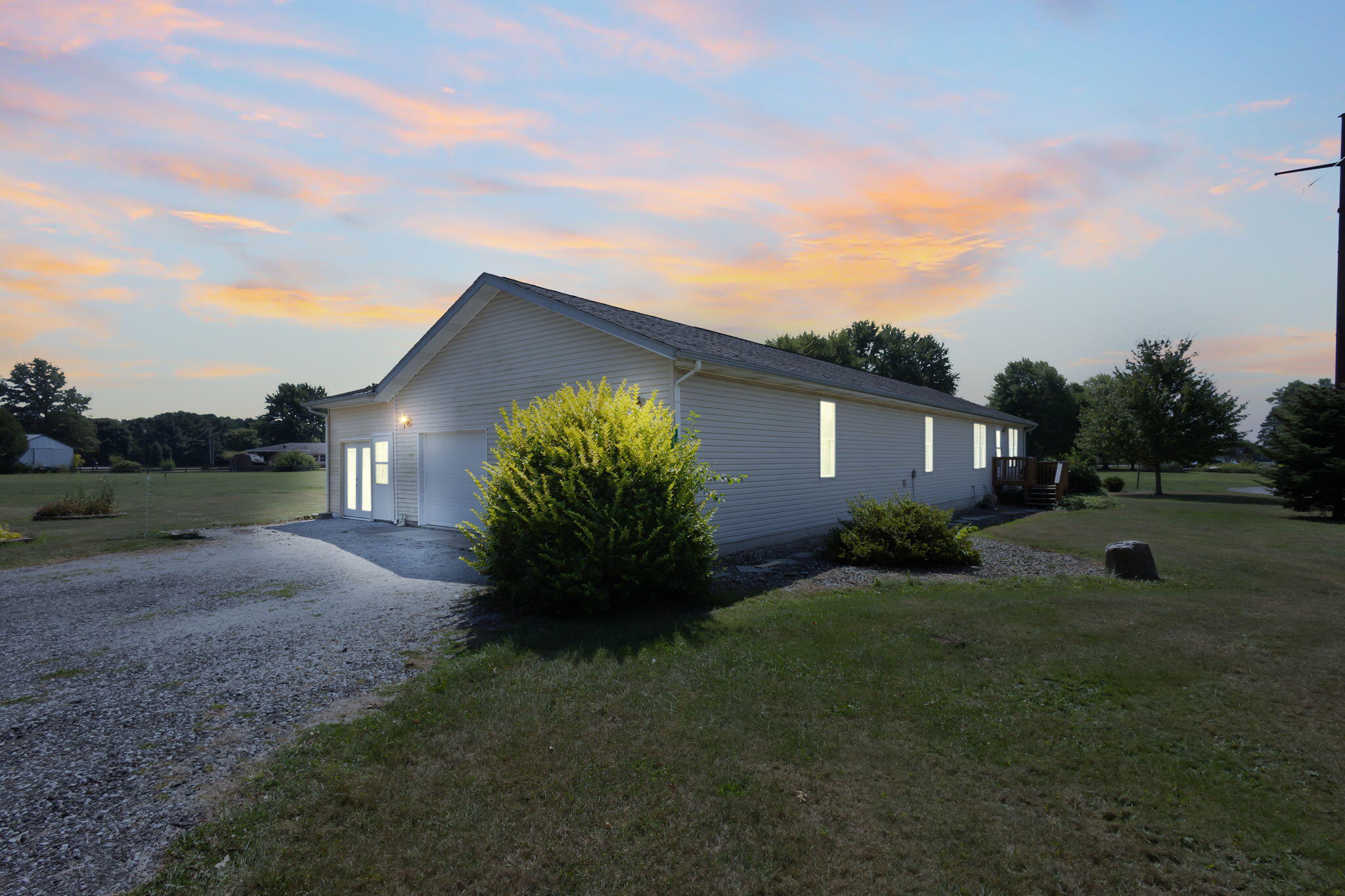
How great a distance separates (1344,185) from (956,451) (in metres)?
11.1

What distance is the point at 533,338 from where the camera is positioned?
11805mm

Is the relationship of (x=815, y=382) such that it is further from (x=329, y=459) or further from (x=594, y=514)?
(x=329, y=459)

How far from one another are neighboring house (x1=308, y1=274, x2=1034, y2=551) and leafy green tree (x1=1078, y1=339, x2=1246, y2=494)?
17.9 m

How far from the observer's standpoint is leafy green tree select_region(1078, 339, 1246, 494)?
2778cm

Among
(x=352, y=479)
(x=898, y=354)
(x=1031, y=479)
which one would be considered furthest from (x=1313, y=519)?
(x=898, y=354)

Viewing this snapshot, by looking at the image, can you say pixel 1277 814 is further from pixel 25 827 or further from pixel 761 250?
pixel 761 250

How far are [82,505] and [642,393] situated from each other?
1849 cm

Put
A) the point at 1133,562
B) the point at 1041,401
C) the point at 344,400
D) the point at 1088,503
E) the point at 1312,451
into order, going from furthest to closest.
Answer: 1. the point at 1041,401
2. the point at 1088,503
3. the point at 1312,451
4. the point at 344,400
5. the point at 1133,562

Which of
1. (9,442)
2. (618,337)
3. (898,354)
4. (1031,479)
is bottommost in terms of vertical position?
(1031,479)

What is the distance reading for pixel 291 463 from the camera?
56.2 meters

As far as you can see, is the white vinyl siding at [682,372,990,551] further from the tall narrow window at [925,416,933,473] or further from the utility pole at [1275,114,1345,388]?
the utility pole at [1275,114,1345,388]

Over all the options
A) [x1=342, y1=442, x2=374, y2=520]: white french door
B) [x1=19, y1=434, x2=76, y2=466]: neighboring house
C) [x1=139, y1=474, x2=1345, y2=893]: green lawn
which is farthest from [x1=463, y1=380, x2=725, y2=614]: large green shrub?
[x1=19, y1=434, x2=76, y2=466]: neighboring house

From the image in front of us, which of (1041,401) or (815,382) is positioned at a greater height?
(1041,401)

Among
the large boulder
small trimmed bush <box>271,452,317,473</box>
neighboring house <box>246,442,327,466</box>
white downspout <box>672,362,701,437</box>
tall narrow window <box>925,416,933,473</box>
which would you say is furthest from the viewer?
neighboring house <box>246,442,327,466</box>
